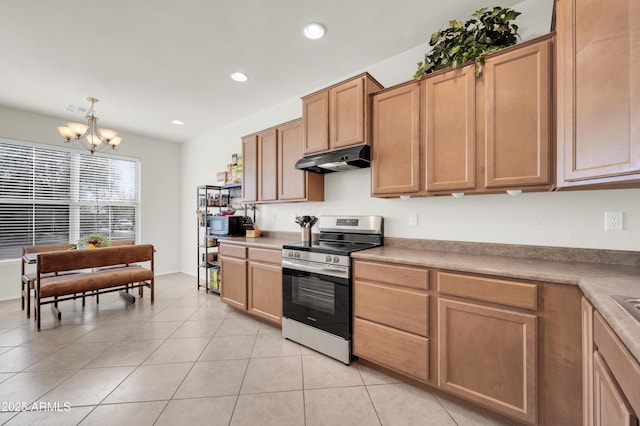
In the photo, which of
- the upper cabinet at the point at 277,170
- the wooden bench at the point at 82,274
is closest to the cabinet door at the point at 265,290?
the upper cabinet at the point at 277,170

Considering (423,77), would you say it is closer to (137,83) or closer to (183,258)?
(137,83)

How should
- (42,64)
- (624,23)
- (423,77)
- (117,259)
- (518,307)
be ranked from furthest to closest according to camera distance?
(117,259), (42,64), (423,77), (518,307), (624,23)

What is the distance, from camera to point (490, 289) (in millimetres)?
1437

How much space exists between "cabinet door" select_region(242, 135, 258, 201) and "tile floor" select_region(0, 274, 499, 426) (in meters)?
1.61

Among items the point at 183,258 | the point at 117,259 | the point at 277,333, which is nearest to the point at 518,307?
the point at 277,333

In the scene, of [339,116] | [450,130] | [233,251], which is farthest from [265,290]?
[450,130]

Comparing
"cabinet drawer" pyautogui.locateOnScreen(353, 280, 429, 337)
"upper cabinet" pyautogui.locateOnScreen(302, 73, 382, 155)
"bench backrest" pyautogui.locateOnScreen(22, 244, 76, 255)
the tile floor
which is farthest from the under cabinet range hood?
"bench backrest" pyautogui.locateOnScreen(22, 244, 76, 255)

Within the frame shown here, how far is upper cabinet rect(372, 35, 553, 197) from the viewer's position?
1.54 meters

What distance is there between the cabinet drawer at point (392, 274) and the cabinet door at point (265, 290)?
0.95 meters

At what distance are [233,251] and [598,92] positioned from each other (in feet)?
10.4

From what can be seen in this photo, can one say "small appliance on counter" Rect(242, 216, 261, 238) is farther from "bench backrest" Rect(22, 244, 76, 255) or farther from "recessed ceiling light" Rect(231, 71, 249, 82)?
"bench backrest" Rect(22, 244, 76, 255)

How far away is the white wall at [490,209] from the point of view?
1.59 meters

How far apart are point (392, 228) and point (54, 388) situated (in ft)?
9.38

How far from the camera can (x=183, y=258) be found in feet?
17.7
